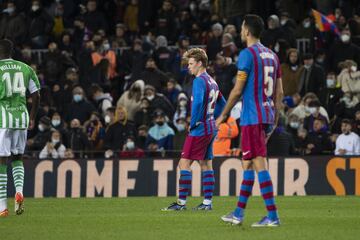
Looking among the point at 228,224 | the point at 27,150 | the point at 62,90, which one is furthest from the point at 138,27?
the point at 228,224

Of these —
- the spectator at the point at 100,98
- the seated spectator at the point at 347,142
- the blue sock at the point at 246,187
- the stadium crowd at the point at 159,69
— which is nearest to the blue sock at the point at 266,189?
the blue sock at the point at 246,187

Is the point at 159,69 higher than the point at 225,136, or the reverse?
the point at 159,69

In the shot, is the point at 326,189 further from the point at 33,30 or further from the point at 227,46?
the point at 33,30

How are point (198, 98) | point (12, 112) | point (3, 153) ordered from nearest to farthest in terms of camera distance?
1. point (3, 153)
2. point (12, 112)
3. point (198, 98)

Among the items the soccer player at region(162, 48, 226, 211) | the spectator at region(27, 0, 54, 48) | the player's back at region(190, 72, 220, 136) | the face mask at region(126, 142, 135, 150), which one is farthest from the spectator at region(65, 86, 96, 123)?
the player's back at region(190, 72, 220, 136)

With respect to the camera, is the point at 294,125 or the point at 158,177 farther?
the point at 294,125

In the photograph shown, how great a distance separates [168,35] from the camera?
2742cm

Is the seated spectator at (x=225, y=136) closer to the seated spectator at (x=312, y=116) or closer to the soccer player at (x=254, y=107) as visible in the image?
the seated spectator at (x=312, y=116)

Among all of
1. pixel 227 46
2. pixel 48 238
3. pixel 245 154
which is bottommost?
pixel 48 238

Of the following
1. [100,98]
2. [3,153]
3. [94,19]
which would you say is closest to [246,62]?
[3,153]

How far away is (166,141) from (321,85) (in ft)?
12.3

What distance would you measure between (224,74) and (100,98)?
3579 millimetres

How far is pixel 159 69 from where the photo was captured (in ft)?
85.9

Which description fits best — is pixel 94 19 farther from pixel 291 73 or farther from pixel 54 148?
pixel 291 73
